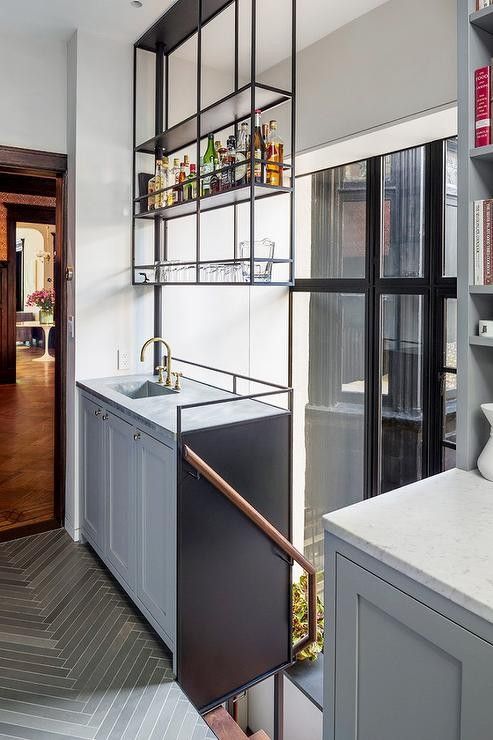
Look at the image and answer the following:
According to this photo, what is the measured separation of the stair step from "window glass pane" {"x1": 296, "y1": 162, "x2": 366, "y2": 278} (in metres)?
2.56

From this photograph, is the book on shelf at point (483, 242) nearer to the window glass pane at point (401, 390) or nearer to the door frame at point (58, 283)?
the window glass pane at point (401, 390)

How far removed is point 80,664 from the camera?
2.32 m

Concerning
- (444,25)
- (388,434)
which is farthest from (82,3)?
(388,434)

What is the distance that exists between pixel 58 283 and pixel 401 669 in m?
2.99

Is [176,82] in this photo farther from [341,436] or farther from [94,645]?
[94,645]

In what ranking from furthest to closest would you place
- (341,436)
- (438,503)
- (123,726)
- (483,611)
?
(341,436) → (123,726) → (438,503) → (483,611)

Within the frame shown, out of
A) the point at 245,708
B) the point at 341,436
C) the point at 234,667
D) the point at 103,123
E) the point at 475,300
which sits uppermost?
the point at 103,123

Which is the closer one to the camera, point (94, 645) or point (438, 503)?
point (438, 503)

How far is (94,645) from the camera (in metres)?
2.44

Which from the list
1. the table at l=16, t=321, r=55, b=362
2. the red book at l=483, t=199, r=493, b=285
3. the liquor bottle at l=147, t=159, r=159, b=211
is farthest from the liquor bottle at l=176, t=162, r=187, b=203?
the table at l=16, t=321, r=55, b=362

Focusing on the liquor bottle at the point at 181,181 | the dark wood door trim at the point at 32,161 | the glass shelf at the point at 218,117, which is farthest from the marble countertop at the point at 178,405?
the glass shelf at the point at 218,117

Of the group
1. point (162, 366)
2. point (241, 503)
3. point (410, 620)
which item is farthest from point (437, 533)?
point (162, 366)

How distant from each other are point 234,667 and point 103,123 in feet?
9.82

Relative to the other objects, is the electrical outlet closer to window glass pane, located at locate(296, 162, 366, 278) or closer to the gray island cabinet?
window glass pane, located at locate(296, 162, 366, 278)
